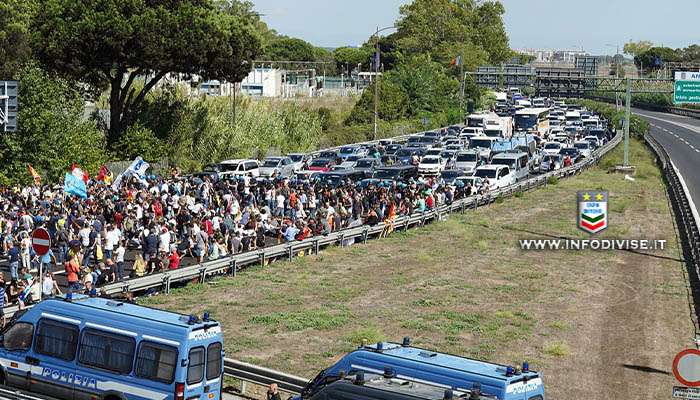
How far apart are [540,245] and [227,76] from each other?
2621 cm

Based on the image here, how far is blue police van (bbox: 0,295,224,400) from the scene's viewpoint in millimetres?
16188

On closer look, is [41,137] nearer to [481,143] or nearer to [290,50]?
[481,143]

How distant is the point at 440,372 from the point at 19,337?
6785mm

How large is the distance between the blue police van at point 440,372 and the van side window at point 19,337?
15.5ft

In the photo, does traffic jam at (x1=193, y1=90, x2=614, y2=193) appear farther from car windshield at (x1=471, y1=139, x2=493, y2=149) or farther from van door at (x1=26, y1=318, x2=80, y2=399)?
van door at (x1=26, y1=318, x2=80, y2=399)

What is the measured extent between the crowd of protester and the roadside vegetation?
108cm

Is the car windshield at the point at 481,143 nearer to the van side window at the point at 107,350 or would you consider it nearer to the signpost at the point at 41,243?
the signpost at the point at 41,243

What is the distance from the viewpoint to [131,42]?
183 feet

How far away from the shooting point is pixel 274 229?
35656 millimetres

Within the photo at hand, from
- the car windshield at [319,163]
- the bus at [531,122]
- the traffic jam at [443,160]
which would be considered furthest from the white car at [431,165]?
the bus at [531,122]

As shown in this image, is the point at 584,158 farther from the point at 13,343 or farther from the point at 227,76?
the point at 13,343

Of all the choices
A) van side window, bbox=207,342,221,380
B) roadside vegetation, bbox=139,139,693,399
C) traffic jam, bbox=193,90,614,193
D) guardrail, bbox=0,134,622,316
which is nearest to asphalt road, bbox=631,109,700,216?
traffic jam, bbox=193,90,614,193

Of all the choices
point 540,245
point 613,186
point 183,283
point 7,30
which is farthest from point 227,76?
point 183,283

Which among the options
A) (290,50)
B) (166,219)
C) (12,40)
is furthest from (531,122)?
(290,50)
